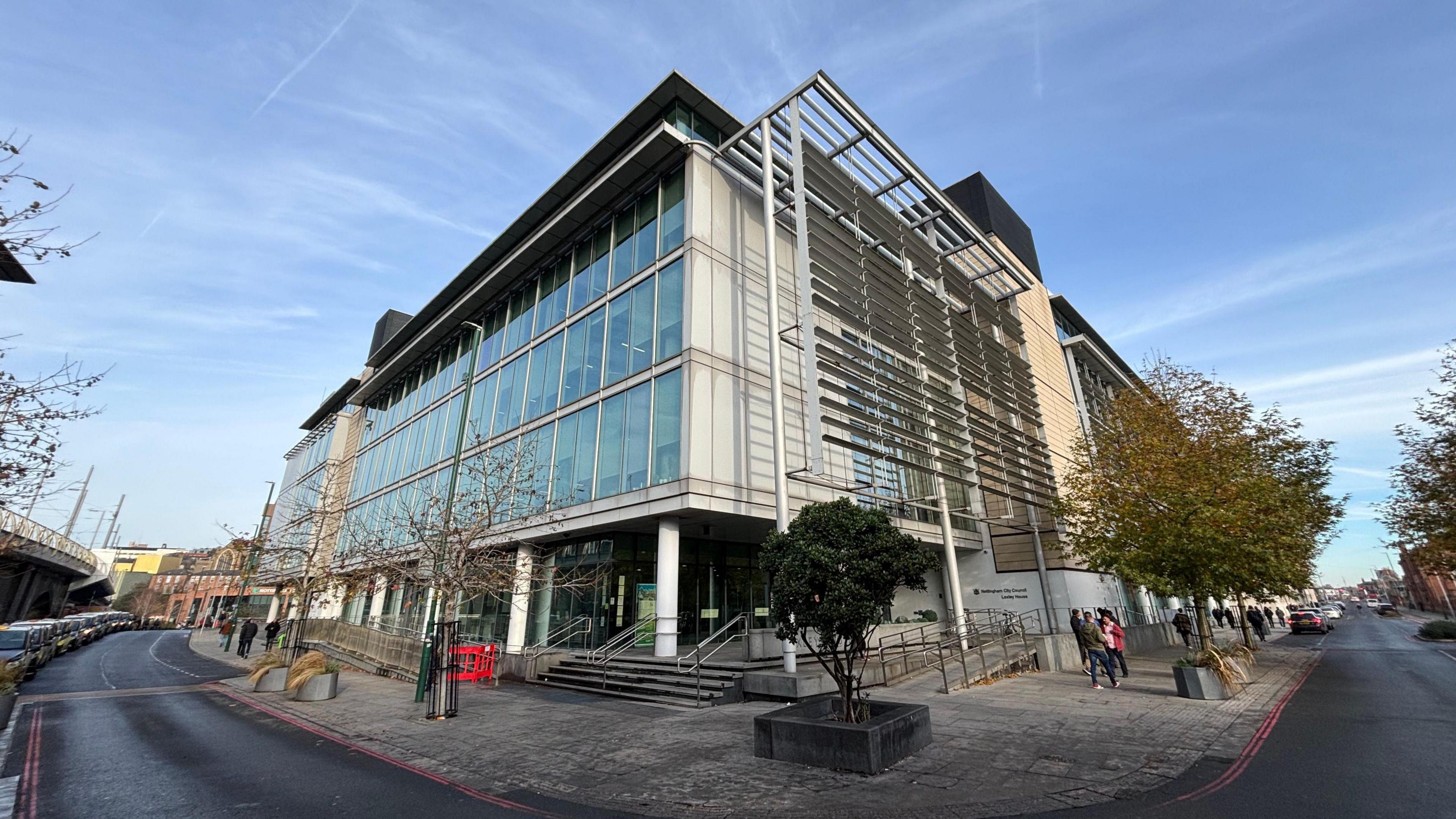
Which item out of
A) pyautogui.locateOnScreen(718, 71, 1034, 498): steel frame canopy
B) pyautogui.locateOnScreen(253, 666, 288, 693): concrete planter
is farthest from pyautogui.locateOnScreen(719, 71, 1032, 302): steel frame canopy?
pyautogui.locateOnScreen(253, 666, 288, 693): concrete planter

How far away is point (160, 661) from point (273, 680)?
19.2 meters

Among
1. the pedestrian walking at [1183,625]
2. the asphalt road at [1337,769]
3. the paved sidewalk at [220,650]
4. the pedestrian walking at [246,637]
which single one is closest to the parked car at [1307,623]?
the pedestrian walking at [1183,625]

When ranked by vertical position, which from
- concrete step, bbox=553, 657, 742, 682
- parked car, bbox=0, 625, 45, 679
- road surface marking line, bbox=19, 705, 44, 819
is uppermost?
parked car, bbox=0, 625, 45, 679

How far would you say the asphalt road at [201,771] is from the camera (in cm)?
647

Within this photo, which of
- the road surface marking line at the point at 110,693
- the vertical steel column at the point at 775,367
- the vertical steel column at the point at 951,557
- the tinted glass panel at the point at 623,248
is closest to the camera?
the vertical steel column at the point at 775,367

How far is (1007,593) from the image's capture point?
23.9m

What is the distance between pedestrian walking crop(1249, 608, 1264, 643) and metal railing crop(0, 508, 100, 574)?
163ft

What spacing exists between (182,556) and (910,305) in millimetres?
135301

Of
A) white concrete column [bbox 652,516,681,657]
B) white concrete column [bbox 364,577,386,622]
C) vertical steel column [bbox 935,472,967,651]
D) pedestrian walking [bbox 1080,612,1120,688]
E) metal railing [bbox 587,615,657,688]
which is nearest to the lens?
pedestrian walking [bbox 1080,612,1120,688]

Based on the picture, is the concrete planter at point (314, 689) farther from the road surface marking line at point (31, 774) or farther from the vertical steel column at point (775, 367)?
the vertical steel column at point (775, 367)

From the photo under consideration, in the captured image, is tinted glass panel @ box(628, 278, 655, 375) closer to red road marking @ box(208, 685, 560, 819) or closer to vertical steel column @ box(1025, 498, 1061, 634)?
red road marking @ box(208, 685, 560, 819)

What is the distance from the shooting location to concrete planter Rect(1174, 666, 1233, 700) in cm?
1191

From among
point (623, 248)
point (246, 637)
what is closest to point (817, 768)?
point (623, 248)

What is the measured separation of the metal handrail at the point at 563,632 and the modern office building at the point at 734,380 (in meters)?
0.24
